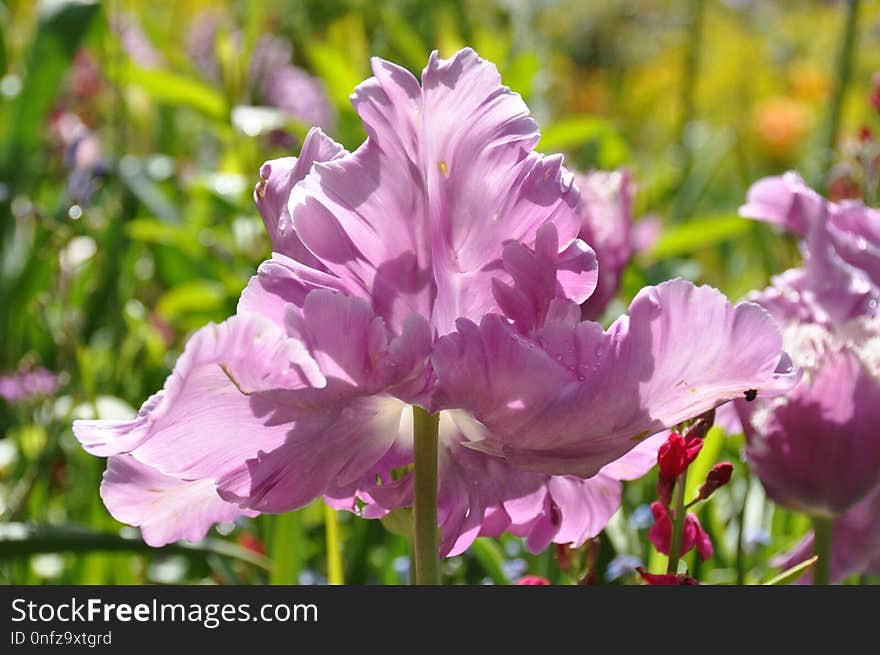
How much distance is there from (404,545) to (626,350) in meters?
0.57

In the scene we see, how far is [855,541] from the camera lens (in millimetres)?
666

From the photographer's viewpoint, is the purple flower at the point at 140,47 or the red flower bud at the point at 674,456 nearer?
the red flower bud at the point at 674,456

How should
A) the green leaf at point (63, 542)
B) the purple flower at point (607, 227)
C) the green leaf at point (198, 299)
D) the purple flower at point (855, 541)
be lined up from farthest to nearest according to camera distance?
the green leaf at point (198, 299), the purple flower at point (607, 227), the green leaf at point (63, 542), the purple flower at point (855, 541)

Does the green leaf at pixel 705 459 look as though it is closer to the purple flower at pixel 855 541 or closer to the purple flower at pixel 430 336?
the purple flower at pixel 855 541

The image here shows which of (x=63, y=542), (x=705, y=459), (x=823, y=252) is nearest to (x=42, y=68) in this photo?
(x=63, y=542)

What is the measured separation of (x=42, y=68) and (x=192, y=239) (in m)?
0.28

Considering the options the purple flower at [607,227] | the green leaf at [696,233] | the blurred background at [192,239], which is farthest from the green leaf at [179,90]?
the purple flower at [607,227]

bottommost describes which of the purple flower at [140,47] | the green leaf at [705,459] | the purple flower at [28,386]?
the green leaf at [705,459]

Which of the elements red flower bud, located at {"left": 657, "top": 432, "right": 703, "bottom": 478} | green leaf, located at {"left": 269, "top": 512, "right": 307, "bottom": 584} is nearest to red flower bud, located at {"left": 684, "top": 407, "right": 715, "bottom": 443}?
red flower bud, located at {"left": 657, "top": 432, "right": 703, "bottom": 478}

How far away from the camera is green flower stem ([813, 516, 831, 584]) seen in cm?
58

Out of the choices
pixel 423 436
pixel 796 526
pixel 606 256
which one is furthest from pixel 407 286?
pixel 796 526

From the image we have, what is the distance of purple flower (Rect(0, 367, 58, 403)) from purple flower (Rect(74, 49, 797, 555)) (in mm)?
679

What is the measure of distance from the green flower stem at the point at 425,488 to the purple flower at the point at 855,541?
0.97 feet

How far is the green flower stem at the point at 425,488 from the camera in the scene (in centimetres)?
45
